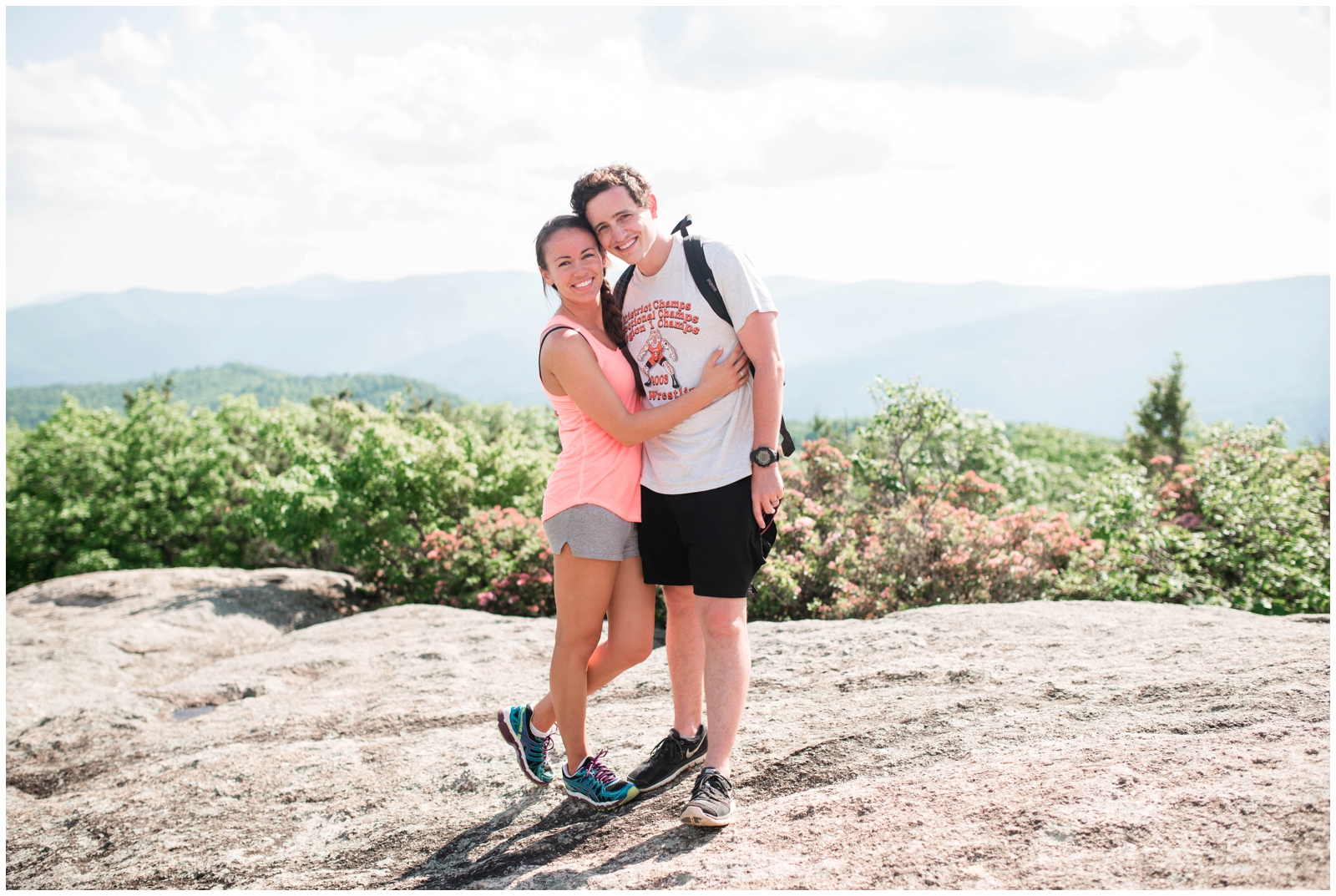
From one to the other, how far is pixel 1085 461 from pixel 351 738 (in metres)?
26.2

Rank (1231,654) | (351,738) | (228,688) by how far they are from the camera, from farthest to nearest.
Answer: (228,688) → (351,738) → (1231,654)

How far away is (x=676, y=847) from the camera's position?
2.71 meters

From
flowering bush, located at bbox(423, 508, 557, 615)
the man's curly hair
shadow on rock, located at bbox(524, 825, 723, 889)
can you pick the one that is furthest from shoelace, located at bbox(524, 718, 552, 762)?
flowering bush, located at bbox(423, 508, 557, 615)

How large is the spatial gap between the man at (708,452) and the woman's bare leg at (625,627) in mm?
96

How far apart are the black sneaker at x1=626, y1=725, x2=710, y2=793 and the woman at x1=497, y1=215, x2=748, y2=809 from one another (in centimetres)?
10

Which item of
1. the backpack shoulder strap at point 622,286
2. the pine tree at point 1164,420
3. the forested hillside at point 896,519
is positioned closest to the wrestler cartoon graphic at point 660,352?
the backpack shoulder strap at point 622,286

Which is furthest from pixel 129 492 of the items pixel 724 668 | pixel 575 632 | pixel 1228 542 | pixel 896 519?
pixel 1228 542

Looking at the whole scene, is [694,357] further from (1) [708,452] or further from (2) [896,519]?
(2) [896,519]

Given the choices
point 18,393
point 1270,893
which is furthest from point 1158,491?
point 18,393

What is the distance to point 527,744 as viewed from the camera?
342 cm

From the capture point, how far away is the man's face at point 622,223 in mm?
2863

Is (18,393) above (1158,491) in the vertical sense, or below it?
above

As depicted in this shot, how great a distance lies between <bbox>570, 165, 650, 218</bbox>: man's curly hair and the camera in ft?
9.46

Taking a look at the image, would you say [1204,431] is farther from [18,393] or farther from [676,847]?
[18,393]
